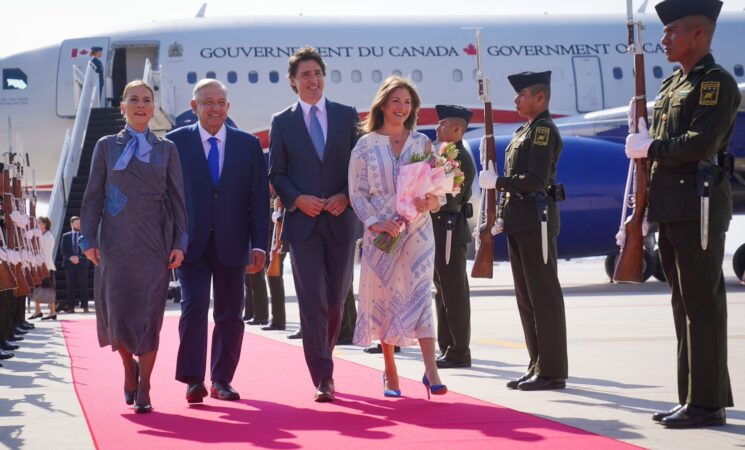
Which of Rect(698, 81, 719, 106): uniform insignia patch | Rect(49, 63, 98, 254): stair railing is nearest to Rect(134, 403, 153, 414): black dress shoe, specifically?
Rect(698, 81, 719, 106): uniform insignia patch

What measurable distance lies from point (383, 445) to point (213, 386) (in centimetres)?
189

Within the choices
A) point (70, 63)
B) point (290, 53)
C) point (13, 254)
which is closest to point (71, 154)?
point (70, 63)

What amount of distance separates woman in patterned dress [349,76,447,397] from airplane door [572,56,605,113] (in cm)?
1508

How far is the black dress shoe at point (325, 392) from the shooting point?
6.02 metres

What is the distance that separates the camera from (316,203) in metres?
6.11

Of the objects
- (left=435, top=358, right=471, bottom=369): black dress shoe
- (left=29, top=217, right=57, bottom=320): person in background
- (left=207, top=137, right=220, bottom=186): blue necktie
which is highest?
(left=207, top=137, right=220, bottom=186): blue necktie

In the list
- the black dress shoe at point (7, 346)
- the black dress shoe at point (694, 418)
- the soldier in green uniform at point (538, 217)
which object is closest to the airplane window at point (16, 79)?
the black dress shoe at point (7, 346)

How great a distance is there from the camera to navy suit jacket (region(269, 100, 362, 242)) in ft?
20.4

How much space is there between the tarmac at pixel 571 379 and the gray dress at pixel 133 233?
0.50 metres

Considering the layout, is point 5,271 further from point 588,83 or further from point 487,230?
point 588,83

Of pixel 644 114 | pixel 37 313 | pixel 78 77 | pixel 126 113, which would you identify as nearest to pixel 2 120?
pixel 78 77

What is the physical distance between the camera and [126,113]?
6.15 m

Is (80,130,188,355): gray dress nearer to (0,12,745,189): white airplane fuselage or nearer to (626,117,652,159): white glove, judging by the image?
(626,117,652,159): white glove

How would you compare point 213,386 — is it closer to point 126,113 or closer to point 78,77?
point 126,113
